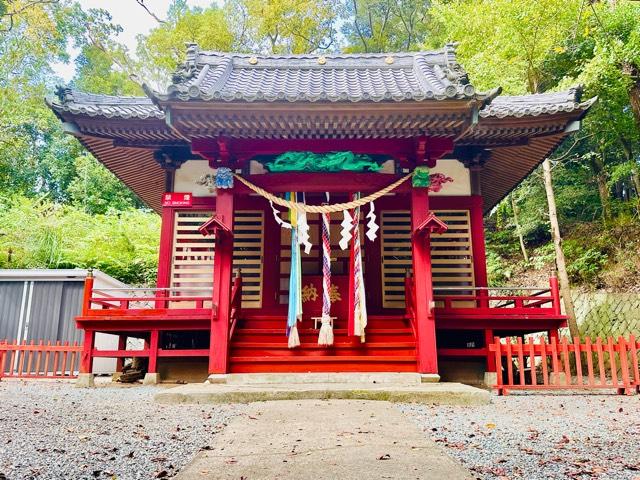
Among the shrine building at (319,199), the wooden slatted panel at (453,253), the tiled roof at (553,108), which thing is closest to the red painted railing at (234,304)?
the shrine building at (319,199)

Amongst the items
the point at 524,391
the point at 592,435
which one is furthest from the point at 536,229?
the point at 592,435

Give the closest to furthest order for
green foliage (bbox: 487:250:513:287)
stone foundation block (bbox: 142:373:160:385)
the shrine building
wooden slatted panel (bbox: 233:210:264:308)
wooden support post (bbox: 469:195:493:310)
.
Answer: the shrine building
stone foundation block (bbox: 142:373:160:385)
wooden support post (bbox: 469:195:493:310)
wooden slatted panel (bbox: 233:210:264:308)
green foliage (bbox: 487:250:513:287)

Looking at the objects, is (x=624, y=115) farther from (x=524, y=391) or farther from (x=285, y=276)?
(x=285, y=276)

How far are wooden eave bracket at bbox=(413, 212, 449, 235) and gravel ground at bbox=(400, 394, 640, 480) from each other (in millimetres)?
2327

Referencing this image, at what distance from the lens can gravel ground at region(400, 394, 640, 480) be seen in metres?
2.82

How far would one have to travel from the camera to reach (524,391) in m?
7.19

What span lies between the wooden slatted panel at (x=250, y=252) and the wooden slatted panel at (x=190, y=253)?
535 millimetres

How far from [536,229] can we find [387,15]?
581 inches

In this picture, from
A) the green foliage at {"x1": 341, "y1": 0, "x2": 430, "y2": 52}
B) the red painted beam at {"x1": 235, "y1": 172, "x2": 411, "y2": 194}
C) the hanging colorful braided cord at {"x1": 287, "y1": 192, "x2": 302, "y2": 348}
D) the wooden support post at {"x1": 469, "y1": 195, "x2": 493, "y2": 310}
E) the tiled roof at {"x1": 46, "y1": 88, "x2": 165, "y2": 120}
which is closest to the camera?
the tiled roof at {"x1": 46, "y1": 88, "x2": 165, "y2": 120}

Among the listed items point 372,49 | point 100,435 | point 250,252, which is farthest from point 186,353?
point 372,49

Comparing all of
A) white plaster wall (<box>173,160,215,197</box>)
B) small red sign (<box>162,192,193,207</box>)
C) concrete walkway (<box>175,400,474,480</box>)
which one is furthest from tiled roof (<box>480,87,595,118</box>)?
small red sign (<box>162,192,193,207</box>)

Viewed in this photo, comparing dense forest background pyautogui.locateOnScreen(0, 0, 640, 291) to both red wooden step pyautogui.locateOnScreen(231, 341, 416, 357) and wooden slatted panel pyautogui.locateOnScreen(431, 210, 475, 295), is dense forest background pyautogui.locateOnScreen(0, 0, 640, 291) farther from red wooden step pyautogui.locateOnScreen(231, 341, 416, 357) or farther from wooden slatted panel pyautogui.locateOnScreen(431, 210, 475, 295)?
red wooden step pyautogui.locateOnScreen(231, 341, 416, 357)

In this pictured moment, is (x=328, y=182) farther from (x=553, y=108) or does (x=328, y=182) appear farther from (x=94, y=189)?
(x=94, y=189)

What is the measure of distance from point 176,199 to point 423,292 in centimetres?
458
